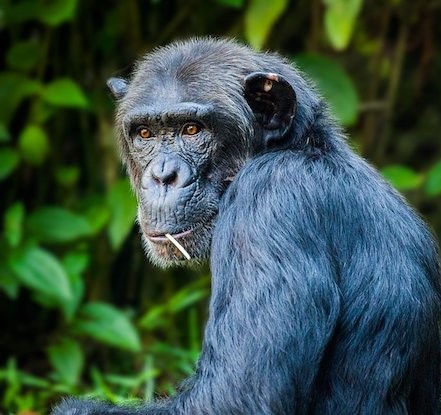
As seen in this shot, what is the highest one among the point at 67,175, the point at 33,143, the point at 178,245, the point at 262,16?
the point at 262,16

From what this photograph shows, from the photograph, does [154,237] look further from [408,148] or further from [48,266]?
[408,148]

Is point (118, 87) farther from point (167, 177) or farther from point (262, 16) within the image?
point (262, 16)

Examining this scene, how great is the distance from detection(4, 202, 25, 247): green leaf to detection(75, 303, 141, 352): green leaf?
786 mm

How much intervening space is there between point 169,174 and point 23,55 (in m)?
3.55

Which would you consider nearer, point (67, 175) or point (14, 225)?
point (14, 225)

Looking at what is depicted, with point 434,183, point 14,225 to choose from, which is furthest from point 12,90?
point 434,183

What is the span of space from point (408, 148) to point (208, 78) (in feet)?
21.1

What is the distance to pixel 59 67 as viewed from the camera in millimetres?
9109

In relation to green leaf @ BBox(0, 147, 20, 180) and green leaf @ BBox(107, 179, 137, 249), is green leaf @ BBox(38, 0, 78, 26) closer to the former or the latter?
green leaf @ BBox(0, 147, 20, 180)

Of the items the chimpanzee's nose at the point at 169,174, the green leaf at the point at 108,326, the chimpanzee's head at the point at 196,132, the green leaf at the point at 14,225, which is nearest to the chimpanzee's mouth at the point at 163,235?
the chimpanzee's head at the point at 196,132

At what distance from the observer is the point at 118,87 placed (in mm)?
5969

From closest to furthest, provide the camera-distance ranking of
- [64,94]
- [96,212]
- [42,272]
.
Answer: [42,272], [64,94], [96,212]

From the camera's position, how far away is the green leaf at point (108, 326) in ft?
26.2

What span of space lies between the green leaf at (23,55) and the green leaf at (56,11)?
28 cm
